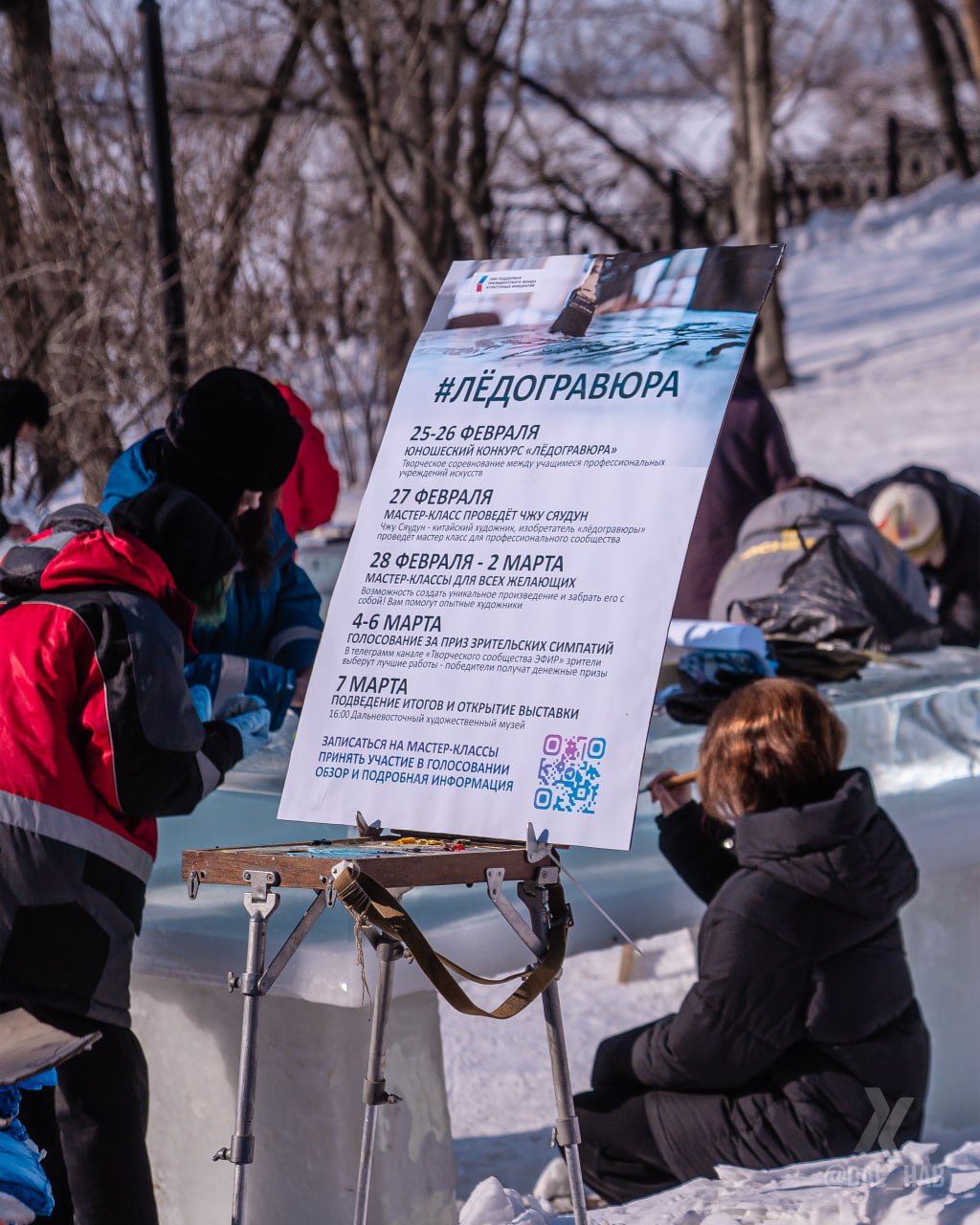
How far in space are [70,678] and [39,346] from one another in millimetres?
6016

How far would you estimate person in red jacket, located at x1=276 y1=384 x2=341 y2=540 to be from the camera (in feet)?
14.5

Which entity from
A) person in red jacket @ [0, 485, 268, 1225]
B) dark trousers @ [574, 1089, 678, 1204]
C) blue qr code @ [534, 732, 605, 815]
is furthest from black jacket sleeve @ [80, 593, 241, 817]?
dark trousers @ [574, 1089, 678, 1204]

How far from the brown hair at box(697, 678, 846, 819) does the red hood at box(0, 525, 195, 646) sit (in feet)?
3.54

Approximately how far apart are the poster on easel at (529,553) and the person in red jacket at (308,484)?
175cm

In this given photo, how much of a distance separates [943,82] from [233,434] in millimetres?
25591

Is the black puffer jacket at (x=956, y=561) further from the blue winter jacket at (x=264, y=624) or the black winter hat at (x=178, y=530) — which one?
the black winter hat at (x=178, y=530)

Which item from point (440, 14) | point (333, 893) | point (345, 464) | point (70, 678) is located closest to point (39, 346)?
point (345, 464)

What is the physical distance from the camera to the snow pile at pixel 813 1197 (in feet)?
8.35

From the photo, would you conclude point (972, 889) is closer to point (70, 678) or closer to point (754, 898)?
point (754, 898)

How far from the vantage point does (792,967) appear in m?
2.99

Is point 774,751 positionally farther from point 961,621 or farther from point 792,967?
point 961,621

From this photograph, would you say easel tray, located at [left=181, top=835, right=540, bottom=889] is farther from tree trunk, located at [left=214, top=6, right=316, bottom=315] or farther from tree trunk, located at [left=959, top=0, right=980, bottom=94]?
tree trunk, located at [left=959, top=0, right=980, bottom=94]

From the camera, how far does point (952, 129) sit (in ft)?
81.5

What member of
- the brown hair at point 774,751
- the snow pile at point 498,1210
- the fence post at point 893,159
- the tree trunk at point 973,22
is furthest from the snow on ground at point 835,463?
the tree trunk at point 973,22
